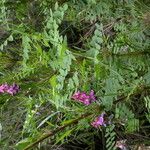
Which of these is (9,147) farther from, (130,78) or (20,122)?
(130,78)

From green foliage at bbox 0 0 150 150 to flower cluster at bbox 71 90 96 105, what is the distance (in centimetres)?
2

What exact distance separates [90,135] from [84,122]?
0.51 meters

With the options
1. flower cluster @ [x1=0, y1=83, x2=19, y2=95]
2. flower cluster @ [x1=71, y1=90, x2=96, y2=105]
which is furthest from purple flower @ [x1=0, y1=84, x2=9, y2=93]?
flower cluster @ [x1=71, y1=90, x2=96, y2=105]

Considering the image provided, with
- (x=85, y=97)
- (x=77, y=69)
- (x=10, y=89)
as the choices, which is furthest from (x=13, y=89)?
(x=77, y=69)

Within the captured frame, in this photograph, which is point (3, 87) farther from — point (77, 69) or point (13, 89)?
point (77, 69)

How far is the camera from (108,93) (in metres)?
0.90

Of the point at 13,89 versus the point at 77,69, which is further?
the point at 13,89

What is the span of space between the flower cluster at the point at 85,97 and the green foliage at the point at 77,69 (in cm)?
2

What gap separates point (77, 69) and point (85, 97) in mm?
231

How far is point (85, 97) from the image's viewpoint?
1.08 meters

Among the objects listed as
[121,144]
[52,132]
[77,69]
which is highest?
[77,69]

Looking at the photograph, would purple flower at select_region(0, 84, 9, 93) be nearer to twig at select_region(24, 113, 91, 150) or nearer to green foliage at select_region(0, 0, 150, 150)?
green foliage at select_region(0, 0, 150, 150)

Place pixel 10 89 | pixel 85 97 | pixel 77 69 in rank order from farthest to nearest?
pixel 10 89 < pixel 85 97 < pixel 77 69

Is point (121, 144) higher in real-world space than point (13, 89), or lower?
lower
